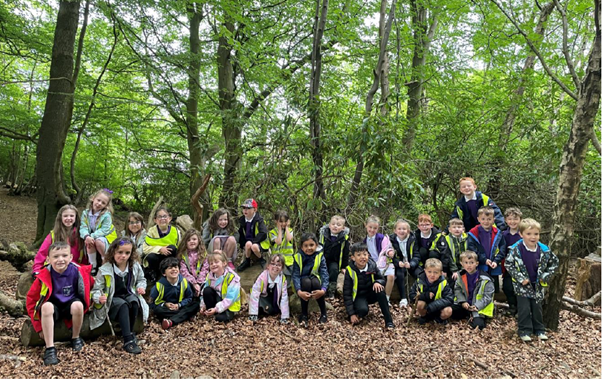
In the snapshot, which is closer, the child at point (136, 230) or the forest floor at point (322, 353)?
the forest floor at point (322, 353)

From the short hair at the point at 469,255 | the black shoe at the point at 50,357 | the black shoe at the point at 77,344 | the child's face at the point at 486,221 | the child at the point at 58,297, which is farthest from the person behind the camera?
the child's face at the point at 486,221

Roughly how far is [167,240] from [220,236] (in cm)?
67

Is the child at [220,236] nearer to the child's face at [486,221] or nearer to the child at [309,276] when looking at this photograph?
the child at [309,276]

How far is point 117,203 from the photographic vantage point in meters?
11.8

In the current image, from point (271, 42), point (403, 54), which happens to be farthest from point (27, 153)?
point (403, 54)

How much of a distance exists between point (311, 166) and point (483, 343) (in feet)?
10.4

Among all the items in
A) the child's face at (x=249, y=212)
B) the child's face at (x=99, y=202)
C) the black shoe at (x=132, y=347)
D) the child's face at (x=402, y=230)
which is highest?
the child's face at (x=99, y=202)

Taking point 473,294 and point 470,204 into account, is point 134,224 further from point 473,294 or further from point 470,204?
point 470,204

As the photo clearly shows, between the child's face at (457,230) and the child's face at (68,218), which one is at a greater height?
the child's face at (68,218)

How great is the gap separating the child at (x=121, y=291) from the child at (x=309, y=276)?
162 centimetres

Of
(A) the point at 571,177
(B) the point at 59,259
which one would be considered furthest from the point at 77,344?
(A) the point at 571,177

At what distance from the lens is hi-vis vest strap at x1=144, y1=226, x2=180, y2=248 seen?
4.54 m

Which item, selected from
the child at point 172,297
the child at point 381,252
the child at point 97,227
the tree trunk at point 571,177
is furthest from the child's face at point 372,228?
the child at point 97,227

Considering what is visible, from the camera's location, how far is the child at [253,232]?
505 centimetres
